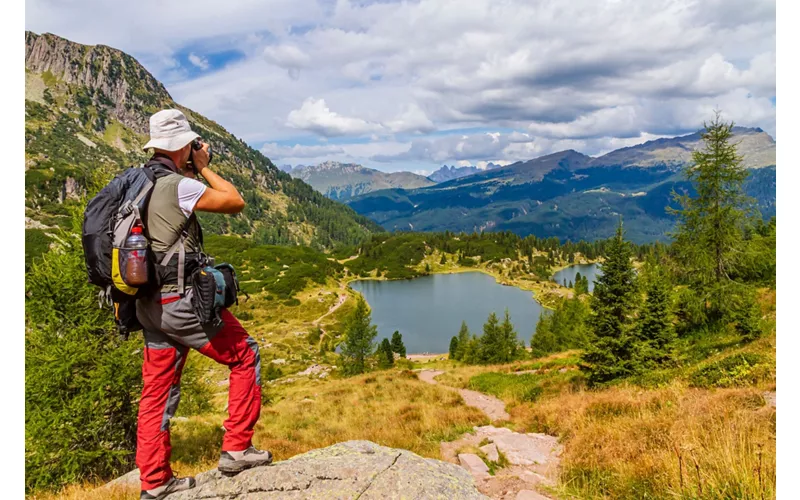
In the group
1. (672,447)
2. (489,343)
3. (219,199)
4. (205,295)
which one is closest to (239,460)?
(205,295)

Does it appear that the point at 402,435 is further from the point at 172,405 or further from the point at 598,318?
the point at 598,318

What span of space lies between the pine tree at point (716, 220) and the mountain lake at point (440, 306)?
220 ft

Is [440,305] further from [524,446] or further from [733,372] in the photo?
[524,446]

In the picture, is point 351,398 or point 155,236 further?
point 351,398

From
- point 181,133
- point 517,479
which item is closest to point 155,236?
point 181,133

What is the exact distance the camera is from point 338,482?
4.49 metres

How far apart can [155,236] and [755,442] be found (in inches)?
282

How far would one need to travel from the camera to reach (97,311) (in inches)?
352

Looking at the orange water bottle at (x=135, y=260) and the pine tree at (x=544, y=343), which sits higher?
the orange water bottle at (x=135, y=260)

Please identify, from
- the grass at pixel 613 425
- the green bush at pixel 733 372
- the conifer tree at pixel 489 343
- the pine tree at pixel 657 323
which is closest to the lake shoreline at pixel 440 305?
the conifer tree at pixel 489 343

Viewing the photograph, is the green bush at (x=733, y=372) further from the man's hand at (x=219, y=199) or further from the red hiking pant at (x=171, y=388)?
the man's hand at (x=219, y=199)

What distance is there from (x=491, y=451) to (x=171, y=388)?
5923mm

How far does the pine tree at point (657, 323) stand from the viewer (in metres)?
14.6

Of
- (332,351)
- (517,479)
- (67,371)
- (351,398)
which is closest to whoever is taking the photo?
(517,479)
